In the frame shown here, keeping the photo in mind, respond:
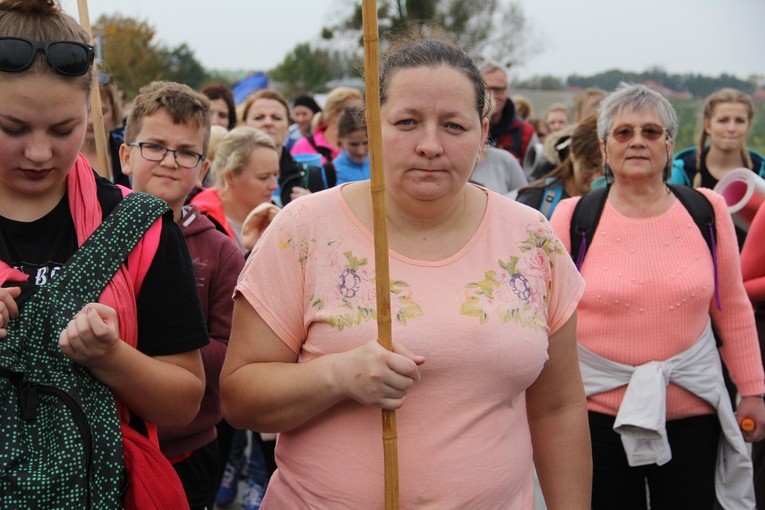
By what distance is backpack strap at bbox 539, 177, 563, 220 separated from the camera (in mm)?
4953

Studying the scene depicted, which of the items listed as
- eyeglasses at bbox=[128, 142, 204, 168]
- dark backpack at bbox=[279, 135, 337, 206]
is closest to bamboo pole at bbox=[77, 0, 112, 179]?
eyeglasses at bbox=[128, 142, 204, 168]

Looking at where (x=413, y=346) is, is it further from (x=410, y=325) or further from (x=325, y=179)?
(x=325, y=179)

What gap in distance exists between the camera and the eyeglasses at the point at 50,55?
1929mm

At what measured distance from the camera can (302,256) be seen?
2.29m

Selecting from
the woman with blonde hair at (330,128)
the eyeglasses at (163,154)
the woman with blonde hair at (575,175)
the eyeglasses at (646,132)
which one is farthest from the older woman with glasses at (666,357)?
the woman with blonde hair at (330,128)

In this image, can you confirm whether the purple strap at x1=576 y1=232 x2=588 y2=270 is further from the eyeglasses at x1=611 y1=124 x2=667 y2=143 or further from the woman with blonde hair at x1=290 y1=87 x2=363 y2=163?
the woman with blonde hair at x1=290 y1=87 x2=363 y2=163

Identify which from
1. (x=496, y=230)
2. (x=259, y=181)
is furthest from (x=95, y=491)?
(x=259, y=181)

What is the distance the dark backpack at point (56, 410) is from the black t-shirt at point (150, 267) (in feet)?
0.27

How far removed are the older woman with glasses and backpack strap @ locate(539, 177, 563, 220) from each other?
1.05m

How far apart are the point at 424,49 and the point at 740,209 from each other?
130 inches

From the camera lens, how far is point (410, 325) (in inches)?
86.9

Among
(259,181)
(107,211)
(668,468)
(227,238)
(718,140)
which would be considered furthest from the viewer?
(718,140)

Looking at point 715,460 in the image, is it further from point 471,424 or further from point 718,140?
point 718,140

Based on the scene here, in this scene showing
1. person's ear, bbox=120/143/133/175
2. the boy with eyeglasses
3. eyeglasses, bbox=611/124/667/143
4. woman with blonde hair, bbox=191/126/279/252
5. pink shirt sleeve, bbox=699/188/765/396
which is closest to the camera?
the boy with eyeglasses
